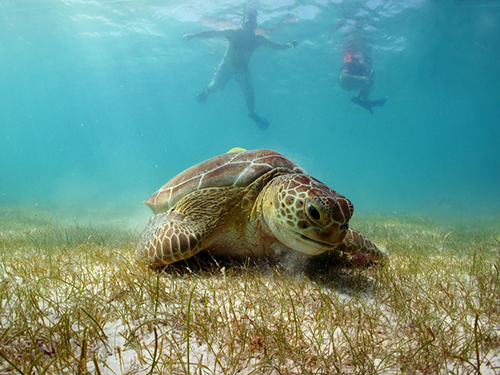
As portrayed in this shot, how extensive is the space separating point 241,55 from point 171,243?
786 inches

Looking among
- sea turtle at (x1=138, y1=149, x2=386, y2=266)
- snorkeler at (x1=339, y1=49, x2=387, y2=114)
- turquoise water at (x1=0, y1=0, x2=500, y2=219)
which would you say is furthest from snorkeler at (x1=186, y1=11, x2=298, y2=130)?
sea turtle at (x1=138, y1=149, x2=386, y2=266)

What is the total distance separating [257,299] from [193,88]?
1807 inches

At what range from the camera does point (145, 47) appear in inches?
1113

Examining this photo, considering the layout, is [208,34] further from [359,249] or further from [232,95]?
[232,95]

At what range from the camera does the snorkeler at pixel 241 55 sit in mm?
17266

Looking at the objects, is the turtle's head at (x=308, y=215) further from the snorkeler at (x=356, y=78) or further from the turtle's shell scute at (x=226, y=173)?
the snorkeler at (x=356, y=78)

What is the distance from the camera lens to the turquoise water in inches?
853

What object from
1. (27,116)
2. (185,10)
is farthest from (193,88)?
(27,116)

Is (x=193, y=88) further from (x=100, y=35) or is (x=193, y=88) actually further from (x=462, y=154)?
(x=462, y=154)

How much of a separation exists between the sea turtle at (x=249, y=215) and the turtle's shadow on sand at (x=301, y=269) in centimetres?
14

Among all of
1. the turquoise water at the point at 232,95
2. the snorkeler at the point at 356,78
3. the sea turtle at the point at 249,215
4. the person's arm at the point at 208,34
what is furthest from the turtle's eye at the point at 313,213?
the turquoise water at the point at 232,95

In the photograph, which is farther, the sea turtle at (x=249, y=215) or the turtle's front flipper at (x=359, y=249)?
the turtle's front flipper at (x=359, y=249)

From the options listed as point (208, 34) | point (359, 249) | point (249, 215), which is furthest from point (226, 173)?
point (208, 34)

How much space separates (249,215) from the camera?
2.48 m
